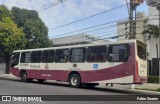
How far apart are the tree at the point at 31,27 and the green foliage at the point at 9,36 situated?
192 cm

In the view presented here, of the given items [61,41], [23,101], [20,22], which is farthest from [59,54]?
[61,41]

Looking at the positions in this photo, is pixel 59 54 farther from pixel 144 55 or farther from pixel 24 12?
pixel 24 12

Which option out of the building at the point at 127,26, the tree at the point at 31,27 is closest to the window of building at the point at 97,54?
the building at the point at 127,26

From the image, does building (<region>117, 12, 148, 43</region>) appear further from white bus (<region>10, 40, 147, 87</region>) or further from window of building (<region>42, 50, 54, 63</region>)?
white bus (<region>10, 40, 147, 87</region>)

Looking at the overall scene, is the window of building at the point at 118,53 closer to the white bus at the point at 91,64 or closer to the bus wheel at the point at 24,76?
the white bus at the point at 91,64

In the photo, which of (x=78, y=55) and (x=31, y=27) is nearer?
(x=78, y=55)

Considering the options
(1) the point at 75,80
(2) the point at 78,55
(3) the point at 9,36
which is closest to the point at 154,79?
(1) the point at 75,80

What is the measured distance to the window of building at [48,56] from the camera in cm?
2434

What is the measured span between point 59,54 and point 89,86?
10.7 feet

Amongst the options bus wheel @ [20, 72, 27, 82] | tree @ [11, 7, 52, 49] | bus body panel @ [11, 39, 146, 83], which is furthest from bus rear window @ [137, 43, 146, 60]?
tree @ [11, 7, 52, 49]

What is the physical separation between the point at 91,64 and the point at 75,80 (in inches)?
75.9

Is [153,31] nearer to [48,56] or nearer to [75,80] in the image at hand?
[48,56]

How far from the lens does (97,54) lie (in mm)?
20953

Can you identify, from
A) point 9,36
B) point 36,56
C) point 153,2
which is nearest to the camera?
point 153,2
